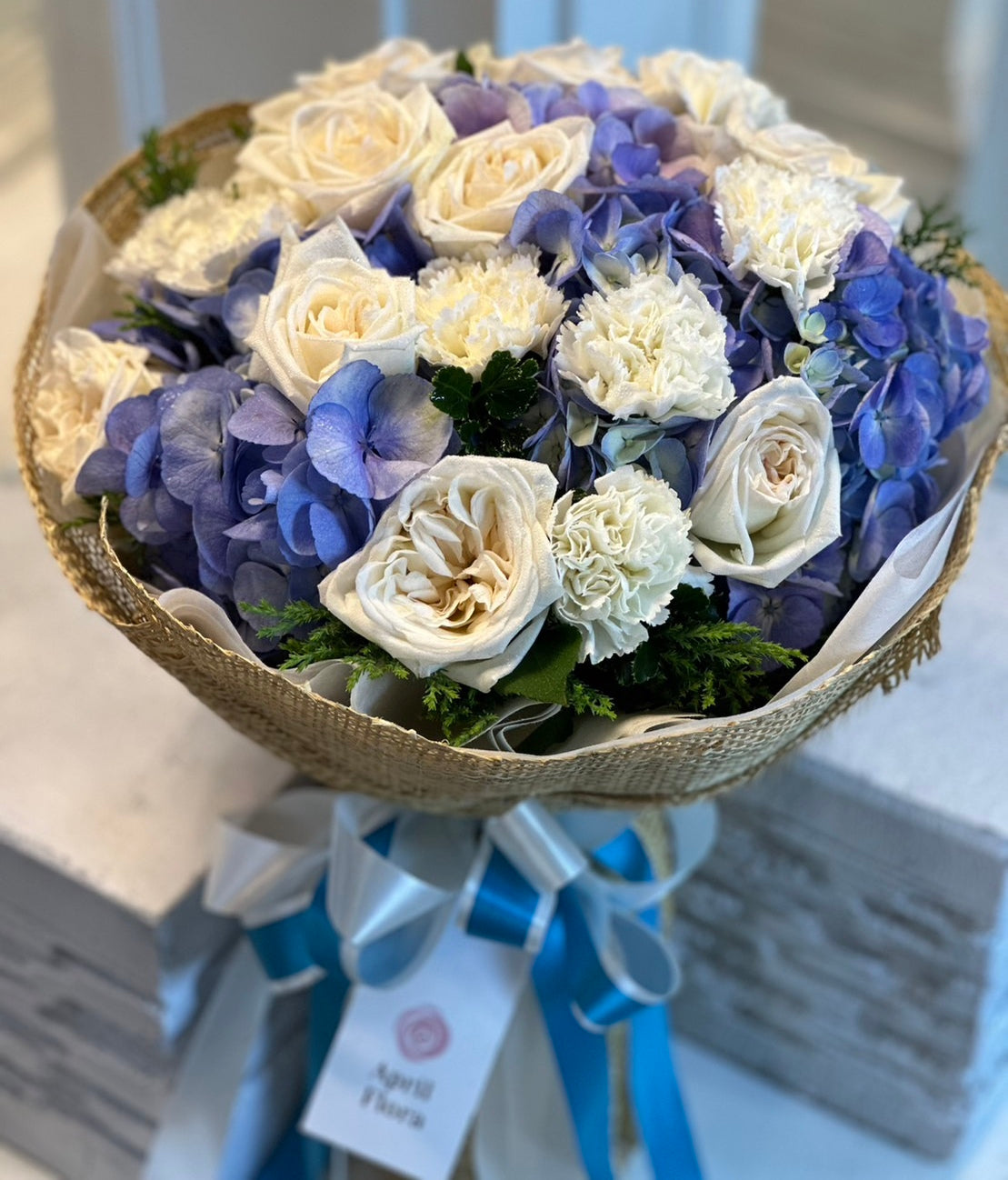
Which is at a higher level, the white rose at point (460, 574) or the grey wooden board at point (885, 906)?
the white rose at point (460, 574)

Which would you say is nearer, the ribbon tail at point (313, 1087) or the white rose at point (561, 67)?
the white rose at point (561, 67)

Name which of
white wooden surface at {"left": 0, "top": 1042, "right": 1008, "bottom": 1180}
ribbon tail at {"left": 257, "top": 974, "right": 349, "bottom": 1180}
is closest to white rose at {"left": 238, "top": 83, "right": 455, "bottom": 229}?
ribbon tail at {"left": 257, "top": 974, "right": 349, "bottom": 1180}

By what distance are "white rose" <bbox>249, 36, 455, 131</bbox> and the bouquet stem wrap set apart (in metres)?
0.35

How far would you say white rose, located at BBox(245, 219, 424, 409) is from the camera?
447 millimetres

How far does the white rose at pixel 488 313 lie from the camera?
449 mm

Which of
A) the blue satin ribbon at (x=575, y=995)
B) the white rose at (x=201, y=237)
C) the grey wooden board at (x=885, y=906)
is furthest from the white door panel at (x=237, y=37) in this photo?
the blue satin ribbon at (x=575, y=995)

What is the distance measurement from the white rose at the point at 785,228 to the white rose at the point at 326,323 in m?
0.13

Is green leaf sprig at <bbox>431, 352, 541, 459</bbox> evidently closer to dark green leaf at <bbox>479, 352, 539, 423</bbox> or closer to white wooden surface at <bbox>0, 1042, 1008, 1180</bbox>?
dark green leaf at <bbox>479, 352, 539, 423</bbox>

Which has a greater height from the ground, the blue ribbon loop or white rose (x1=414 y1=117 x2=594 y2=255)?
white rose (x1=414 y1=117 x2=594 y2=255)

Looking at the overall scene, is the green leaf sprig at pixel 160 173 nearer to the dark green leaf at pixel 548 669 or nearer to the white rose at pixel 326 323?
the white rose at pixel 326 323

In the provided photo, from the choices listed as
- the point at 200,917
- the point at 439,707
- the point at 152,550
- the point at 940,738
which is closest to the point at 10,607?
the point at 200,917

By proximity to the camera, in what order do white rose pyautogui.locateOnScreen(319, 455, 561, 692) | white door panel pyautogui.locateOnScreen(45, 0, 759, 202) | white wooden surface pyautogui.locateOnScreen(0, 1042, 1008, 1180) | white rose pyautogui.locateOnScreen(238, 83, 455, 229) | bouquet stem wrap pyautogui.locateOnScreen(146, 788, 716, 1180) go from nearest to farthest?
1. white rose pyautogui.locateOnScreen(319, 455, 561, 692)
2. white rose pyautogui.locateOnScreen(238, 83, 455, 229)
3. bouquet stem wrap pyautogui.locateOnScreen(146, 788, 716, 1180)
4. white wooden surface pyautogui.locateOnScreen(0, 1042, 1008, 1180)
5. white door panel pyautogui.locateOnScreen(45, 0, 759, 202)

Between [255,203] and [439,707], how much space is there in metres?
0.26

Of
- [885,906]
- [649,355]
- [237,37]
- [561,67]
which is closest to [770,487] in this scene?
[649,355]
